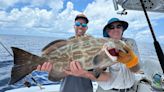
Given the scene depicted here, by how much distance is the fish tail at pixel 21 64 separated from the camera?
7.43 ft

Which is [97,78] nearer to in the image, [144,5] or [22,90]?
[144,5]

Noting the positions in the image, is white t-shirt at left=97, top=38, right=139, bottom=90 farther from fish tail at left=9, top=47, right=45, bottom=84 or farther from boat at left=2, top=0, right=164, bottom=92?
fish tail at left=9, top=47, right=45, bottom=84

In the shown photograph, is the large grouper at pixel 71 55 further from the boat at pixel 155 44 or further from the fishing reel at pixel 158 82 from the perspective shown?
the fishing reel at pixel 158 82

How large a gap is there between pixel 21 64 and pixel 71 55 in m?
0.40

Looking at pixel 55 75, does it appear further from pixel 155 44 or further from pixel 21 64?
pixel 155 44

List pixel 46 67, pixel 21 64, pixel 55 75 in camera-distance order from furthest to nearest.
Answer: pixel 55 75 < pixel 46 67 < pixel 21 64

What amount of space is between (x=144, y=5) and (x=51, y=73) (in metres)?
1.40

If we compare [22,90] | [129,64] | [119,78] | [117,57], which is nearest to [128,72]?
[119,78]

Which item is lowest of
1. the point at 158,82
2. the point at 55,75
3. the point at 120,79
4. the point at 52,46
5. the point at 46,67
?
the point at 158,82

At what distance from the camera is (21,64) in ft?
7.55

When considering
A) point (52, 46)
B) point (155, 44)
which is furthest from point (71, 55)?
point (155, 44)

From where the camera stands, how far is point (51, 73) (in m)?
2.63

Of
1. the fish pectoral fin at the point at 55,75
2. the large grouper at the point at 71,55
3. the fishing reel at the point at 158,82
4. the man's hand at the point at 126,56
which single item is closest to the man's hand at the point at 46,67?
the large grouper at the point at 71,55

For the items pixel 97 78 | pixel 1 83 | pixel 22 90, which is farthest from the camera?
pixel 1 83
